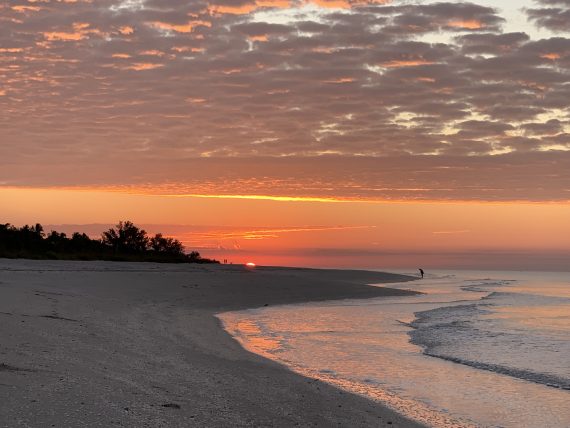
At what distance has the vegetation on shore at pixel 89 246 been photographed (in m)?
69.6

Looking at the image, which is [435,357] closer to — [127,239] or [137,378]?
[137,378]

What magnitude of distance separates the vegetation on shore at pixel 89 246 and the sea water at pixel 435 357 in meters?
39.3

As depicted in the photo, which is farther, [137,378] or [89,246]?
[89,246]

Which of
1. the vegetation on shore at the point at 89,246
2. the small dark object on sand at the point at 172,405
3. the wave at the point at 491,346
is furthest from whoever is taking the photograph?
the vegetation on shore at the point at 89,246

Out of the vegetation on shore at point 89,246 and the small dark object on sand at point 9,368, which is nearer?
the small dark object on sand at point 9,368

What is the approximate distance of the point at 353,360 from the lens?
19.8 metres

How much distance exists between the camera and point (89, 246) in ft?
295

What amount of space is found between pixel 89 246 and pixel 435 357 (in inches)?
3006

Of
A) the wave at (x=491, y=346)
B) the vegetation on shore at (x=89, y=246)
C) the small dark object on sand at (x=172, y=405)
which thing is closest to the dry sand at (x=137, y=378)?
the small dark object on sand at (x=172, y=405)

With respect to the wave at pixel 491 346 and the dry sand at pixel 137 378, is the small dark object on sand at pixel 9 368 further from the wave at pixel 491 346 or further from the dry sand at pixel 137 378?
the wave at pixel 491 346

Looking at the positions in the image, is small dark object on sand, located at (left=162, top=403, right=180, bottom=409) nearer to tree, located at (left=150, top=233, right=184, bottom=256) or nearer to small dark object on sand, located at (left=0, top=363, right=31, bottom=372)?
small dark object on sand, located at (left=0, top=363, right=31, bottom=372)

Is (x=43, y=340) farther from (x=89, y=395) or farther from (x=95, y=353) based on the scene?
(x=89, y=395)

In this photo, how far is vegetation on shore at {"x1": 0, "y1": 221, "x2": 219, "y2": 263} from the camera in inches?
2739

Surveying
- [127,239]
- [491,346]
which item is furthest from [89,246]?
[491,346]
